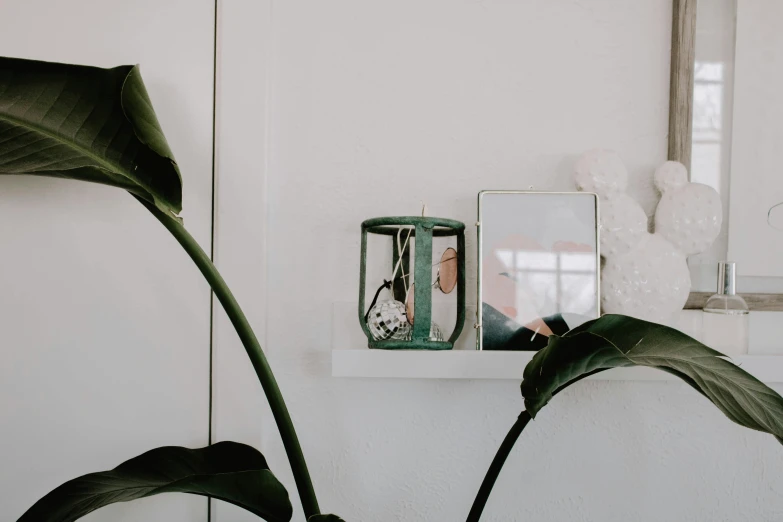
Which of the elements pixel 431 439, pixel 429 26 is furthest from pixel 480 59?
pixel 431 439

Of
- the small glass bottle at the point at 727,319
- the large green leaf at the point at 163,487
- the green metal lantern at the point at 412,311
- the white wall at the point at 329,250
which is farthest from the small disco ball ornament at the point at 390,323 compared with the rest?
the small glass bottle at the point at 727,319

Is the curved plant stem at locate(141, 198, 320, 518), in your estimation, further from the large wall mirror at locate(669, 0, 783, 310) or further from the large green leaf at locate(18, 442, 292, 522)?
the large wall mirror at locate(669, 0, 783, 310)

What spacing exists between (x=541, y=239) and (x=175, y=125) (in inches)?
22.8

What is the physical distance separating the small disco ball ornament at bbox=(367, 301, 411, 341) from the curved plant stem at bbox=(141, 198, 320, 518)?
0.17 metres

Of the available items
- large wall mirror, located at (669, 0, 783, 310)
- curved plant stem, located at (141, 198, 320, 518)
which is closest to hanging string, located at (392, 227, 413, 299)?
curved plant stem, located at (141, 198, 320, 518)

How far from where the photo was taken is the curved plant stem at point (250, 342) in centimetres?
76

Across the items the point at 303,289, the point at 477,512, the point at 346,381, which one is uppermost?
the point at 303,289

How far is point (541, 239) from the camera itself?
939 mm

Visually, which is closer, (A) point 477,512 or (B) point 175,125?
(A) point 477,512

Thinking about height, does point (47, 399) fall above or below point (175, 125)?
below

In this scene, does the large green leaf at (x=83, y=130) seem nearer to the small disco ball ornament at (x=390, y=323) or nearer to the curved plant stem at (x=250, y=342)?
the curved plant stem at (x=250, y=342)

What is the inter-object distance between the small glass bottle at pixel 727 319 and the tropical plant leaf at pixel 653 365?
0.34 meters

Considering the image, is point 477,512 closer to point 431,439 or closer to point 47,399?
point 431,439

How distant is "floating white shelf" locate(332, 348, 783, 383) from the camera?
0.87 meters
